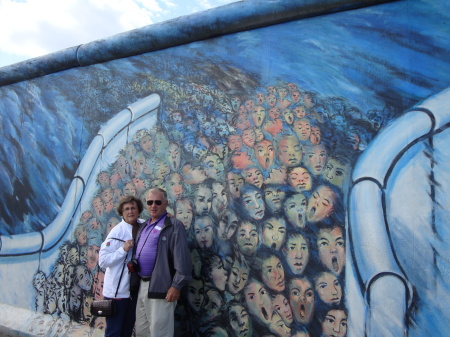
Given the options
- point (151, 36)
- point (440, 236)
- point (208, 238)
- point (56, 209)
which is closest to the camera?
point (440, 236)

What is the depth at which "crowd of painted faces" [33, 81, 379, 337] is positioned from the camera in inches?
126

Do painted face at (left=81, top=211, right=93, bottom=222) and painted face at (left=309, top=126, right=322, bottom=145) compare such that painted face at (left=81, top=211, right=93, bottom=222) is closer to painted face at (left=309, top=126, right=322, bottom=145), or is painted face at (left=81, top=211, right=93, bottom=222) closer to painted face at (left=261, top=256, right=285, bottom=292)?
painted face at (left=261, top=256, right=285, bottom=292)

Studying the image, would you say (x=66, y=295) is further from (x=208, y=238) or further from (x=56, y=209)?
(x=208, y=238)

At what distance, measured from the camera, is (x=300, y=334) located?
3234mm

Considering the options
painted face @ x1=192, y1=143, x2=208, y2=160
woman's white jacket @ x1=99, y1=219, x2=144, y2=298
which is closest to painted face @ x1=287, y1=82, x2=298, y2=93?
painted face @ x1=192, y1=143, x2=208, y2=160

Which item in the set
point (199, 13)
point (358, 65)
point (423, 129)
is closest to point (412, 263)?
point (423, 129)

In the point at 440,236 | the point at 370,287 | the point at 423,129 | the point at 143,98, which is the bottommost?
the point at 370,287

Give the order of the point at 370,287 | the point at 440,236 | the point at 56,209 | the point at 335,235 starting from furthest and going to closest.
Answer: the point at 56,209, the point at 335,235, the point at 370,287, the point at 440,236

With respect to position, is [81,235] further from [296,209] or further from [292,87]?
[292,87]

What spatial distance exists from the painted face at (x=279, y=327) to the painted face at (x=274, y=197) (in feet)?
2.67

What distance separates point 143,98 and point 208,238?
1660 millimetres

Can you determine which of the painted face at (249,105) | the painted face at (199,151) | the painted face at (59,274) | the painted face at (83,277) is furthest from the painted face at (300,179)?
the painted face at (59,274)

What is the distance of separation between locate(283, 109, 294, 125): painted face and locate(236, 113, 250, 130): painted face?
350mm

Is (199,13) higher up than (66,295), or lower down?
higher up
